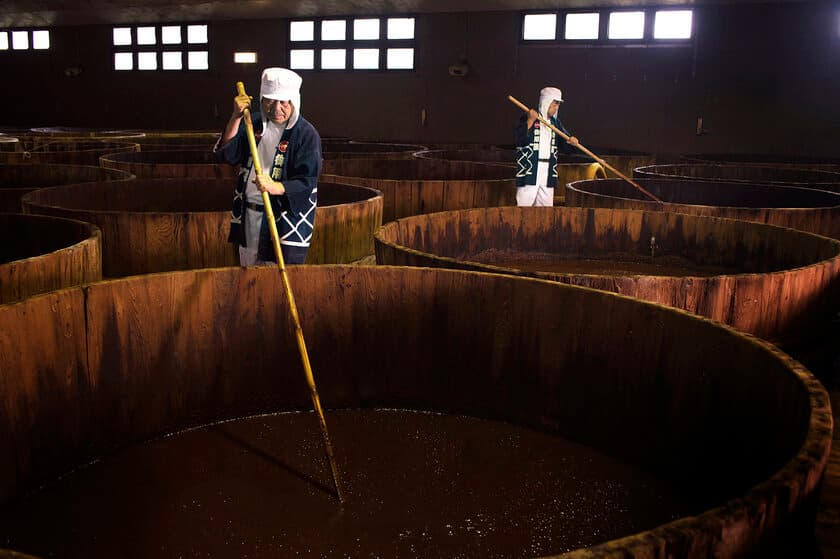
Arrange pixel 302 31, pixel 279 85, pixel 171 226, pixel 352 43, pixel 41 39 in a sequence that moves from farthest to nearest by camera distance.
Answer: pixel 41 39 < pixel 302 31 < pixel 352 43 < pixel 171 226 < pixel 279 85

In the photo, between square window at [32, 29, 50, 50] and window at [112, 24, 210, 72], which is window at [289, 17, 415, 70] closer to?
window at [112, 24, 210, 72]

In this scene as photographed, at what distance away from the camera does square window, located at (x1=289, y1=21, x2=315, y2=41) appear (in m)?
15.9

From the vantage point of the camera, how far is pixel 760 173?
891 cm

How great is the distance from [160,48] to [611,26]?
397 inches

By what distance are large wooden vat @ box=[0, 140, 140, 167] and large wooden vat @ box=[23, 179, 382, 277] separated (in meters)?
2.61

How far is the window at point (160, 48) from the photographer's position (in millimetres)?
17438

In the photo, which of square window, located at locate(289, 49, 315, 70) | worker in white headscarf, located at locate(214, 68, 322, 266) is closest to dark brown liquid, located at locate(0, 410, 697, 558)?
worker in white headscarf, located at locate(214, 68, 322, 266)

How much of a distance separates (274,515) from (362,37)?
14.1 m

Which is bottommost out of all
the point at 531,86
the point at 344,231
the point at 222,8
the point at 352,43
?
the point at 344,231

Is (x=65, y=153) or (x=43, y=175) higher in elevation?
(x=65, y=153)

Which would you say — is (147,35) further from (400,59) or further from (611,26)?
(611,26)

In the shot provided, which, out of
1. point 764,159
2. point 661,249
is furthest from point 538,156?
point 764,159

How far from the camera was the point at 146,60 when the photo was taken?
18062 millimetres

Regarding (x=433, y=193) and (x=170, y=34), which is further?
(x=170, y=34)
